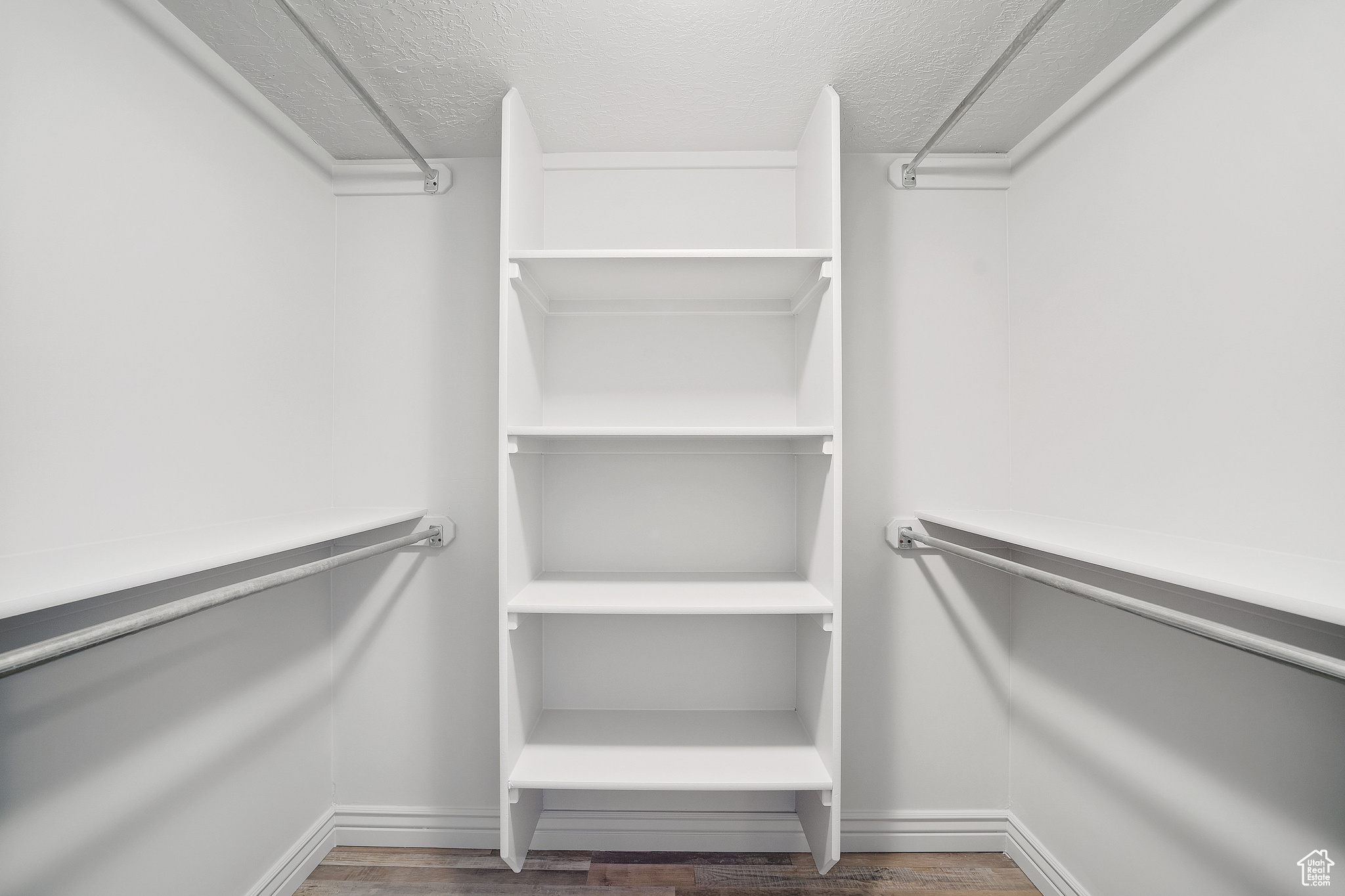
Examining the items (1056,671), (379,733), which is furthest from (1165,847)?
(379,733)

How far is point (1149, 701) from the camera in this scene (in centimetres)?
120

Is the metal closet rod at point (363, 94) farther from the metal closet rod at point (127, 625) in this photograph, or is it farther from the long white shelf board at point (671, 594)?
the long white shelf board at point (671, 594)

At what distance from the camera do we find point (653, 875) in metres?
1.54

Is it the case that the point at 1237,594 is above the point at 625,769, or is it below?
above

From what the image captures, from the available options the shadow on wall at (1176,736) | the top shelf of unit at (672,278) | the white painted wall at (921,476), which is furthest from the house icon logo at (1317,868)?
the top shelf of unit at (672,278)

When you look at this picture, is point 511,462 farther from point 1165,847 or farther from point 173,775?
point 1165,847

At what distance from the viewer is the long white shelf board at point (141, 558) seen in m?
0.69

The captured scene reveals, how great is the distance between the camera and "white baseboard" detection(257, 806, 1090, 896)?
1631 mm

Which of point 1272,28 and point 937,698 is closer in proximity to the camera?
point 1272,28

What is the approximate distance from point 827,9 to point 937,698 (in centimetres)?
181

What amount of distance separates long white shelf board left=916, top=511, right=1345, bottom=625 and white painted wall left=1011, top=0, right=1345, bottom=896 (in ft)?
0.14

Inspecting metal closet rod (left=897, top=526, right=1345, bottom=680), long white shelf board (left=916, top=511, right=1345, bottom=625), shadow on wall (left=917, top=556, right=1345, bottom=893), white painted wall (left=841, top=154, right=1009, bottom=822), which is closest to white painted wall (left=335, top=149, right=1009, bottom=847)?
white painted wall (left=841, top=154, right=1009, bottom=822)

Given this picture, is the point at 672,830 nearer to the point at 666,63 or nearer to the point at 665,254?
the point at 665,254

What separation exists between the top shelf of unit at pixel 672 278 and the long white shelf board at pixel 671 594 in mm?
766
